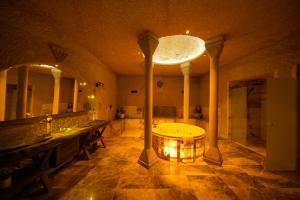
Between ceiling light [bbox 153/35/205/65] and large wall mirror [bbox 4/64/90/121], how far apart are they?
10.2 ft

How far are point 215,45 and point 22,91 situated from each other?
4.50 metres

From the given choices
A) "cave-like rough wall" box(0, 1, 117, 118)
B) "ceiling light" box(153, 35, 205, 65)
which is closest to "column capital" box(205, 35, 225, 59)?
"ceiling light" box(153, 35, 205, 65)

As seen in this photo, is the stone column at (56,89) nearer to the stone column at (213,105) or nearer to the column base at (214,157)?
the stone column at (213,105)

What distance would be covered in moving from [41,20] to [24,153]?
2.56m

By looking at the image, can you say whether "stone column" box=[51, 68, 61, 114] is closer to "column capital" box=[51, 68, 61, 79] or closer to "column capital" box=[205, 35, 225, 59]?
"column capital" box=[51, 68, 61, 79]

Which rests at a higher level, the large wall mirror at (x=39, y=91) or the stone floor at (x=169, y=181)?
the large wall mirror at (x=39, y=91)

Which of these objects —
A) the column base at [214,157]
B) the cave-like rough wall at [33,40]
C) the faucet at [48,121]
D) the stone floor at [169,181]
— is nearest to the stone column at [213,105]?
the column base at [214,157]

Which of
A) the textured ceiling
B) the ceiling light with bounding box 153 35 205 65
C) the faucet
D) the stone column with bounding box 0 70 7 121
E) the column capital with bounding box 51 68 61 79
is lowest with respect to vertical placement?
the faucet

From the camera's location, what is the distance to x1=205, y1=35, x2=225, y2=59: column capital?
315cm

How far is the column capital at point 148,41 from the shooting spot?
3.00 m

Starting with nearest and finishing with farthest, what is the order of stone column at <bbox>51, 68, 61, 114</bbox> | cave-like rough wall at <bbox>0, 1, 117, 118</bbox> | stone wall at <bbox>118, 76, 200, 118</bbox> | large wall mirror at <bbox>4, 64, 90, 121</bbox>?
cave-like rough wall at <bbox>0, 1, 117, 118</bbox> → large wall mirror at <bbox>4, 64, 90, 121</bbox> → stone column at <bbox>51, 68, 61, 114</bbox> → stone wall at <bbox>118, 76, 200, 118</bbox>

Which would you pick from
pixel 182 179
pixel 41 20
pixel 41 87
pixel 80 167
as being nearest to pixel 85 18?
pixel 41 20

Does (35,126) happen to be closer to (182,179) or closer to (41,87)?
(41,87)

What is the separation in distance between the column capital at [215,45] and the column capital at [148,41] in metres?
1.42
